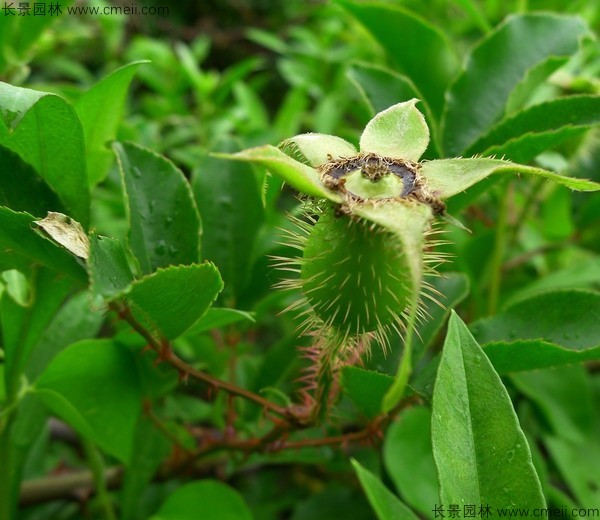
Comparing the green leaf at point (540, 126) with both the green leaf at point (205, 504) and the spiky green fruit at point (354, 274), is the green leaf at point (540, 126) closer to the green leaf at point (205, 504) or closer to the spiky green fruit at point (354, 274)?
the spiky green fruit at point (354, 274)

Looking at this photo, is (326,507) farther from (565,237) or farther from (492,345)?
(565,237)

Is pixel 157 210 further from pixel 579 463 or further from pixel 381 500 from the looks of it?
pixel 579 463

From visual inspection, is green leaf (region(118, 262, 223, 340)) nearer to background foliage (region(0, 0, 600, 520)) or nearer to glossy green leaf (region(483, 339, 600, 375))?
background foliage (region(0, 0, 600, 520))

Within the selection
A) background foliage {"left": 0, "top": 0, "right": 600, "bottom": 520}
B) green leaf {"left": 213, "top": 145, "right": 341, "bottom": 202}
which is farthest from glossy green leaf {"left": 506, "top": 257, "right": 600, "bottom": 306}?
green leaf {"left": 213, "top": 145, "right": 341, "bottom": 202}

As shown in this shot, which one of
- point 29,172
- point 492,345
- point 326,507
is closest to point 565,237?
point 326,507

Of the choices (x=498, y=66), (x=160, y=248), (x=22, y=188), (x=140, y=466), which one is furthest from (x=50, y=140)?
(x=498, y=66)
